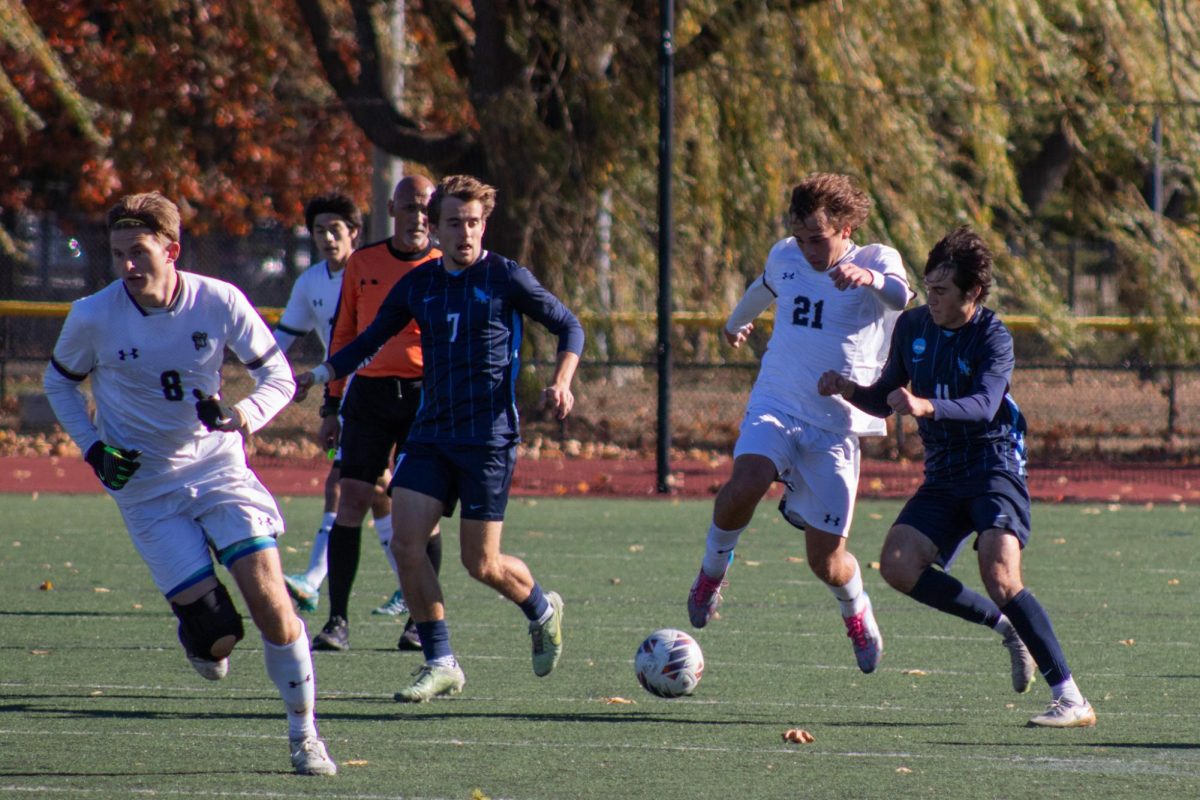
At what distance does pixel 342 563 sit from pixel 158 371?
97.2 inches

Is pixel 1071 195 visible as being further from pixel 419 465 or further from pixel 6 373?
pixel 419 465

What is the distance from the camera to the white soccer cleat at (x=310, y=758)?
5383 mm

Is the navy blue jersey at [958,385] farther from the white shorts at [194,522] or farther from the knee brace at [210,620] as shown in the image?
the knee brace at [210,620]

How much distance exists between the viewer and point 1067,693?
6.24m

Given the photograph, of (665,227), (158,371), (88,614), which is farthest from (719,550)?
(665,227)

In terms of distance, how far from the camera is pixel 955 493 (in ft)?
21.3

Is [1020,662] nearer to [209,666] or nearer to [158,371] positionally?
[209,666]

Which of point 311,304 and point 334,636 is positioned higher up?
point 311,304

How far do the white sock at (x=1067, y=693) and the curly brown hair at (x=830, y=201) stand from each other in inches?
80.0

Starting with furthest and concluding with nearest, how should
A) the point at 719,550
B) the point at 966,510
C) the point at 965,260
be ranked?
the point at 719,550 < the point at 966,510 < the point at 965,260

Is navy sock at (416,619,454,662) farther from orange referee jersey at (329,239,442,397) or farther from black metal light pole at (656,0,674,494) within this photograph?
black metal light pole at (656,0,674,494)

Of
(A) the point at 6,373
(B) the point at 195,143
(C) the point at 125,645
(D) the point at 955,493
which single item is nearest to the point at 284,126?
(B) the point at 195,143

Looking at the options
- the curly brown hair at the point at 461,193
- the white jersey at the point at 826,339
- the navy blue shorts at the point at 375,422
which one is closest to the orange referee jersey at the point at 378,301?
the navy blue shorts at the point at 375,422

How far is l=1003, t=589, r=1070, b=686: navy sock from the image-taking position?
20.5 feet
